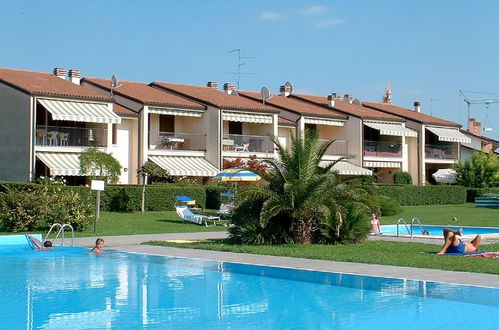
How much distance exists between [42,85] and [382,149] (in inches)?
1140

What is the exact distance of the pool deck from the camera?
1520cm

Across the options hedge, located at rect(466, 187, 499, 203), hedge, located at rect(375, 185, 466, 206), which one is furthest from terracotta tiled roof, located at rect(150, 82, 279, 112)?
hedge, located at rect(466, 187, 499, 203)

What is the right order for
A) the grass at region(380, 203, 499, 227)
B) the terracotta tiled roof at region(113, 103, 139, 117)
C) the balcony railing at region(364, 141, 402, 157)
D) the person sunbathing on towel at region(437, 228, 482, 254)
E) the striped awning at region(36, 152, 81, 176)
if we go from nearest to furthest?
the person sunbathing on towel at region(437, 228, 482, 254), the grass at region(380, 203, 499, 227), the striped awning at region(36, 152, 81, 176), the terracotta tiled roof at region(113, 103, 139, 117), the balcony railing at region(364, 141, 402, 157)

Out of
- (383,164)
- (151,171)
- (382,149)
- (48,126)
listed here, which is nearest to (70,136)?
(48,126)

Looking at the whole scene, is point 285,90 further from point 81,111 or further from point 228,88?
point 81,111

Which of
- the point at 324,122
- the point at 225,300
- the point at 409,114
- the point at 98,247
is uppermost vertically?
the point at 409,114

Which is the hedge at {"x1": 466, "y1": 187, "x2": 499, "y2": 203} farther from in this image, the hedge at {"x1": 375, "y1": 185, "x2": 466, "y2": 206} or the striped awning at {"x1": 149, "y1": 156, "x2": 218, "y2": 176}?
the striped awning at {"x1": 149, "y1": 156, "x2": 218, "y2": 176}

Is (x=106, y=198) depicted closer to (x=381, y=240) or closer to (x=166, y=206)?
(x=166, y=206)

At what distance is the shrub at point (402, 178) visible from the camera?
58850 millimetres

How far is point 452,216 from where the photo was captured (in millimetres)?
41031

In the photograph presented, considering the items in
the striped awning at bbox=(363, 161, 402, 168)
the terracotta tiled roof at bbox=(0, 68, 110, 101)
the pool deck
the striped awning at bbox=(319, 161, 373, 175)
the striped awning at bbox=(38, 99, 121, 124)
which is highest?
the terracotta tiled roof at bbox=(0, 68, 110, 101)

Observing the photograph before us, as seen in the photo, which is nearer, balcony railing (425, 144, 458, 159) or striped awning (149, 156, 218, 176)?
striped awning (149, 156, 218, 176)

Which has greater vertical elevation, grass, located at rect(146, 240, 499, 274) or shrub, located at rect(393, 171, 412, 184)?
shrub, located at rect(393, 171, 412, 184)

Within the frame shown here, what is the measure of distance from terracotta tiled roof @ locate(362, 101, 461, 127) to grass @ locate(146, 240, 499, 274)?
4092cm
